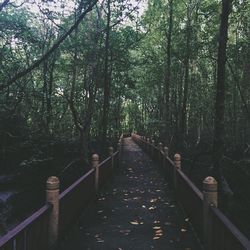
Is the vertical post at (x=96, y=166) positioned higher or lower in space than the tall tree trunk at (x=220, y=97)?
lower

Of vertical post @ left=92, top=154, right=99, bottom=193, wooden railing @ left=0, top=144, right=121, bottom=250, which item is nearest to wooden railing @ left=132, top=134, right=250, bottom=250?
wooden railing @ left=0, top=144, right=121, bottom=250

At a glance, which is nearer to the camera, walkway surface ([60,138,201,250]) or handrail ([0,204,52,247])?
handrail ([0,204,52,247])

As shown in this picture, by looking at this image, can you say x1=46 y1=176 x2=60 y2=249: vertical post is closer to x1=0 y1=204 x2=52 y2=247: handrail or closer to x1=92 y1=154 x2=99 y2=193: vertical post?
x1=0 y1=204 x2=52 y2=247: handrail

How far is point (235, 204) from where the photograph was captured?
41.1 feet

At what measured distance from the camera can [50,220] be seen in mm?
6906

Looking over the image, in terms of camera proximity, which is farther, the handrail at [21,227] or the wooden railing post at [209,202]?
the wooden railing post at [209,202]

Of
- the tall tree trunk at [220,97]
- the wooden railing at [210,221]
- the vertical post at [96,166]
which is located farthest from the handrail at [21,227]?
the tall tree trunk at [220,97]

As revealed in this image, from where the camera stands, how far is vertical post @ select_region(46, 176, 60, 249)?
685 centimetres

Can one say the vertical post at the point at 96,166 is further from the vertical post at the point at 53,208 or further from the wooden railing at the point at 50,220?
the vertical post at the point at 53,208

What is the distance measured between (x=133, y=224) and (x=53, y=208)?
2.90 m

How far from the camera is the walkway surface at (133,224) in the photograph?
24.7 ft

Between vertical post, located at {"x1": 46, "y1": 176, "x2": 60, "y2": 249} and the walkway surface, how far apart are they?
48cm

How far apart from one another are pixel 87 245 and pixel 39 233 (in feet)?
5.43

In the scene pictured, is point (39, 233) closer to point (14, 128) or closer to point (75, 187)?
point (75, 187)
